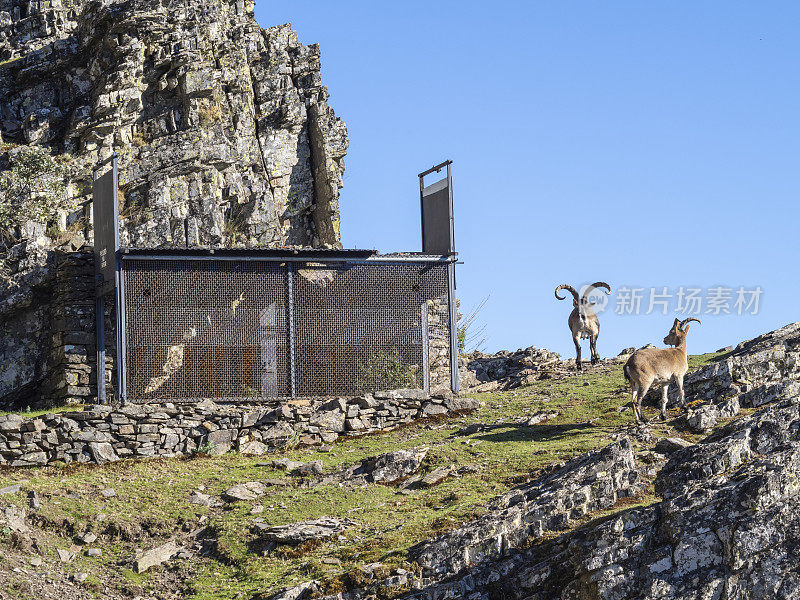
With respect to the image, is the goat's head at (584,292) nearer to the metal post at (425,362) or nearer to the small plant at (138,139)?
the metal post at (425,362)

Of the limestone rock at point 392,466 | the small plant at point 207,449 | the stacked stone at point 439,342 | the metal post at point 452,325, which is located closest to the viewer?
the limestone rock at point 392,466

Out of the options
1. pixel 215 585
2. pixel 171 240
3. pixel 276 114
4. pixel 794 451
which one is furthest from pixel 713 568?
pixel 276 114

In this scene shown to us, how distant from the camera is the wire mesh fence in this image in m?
28.6

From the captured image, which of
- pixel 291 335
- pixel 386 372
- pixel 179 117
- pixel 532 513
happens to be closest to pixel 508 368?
pixel 386 372

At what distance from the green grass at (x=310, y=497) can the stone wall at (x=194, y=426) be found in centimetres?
56

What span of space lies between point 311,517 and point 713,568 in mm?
9323

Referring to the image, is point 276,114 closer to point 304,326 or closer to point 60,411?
point 304,326

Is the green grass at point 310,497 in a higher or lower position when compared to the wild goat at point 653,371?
lower

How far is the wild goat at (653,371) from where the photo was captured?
79.4 feet

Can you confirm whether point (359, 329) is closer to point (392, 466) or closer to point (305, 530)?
point (392, 466)

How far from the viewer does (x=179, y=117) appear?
44.2 metres

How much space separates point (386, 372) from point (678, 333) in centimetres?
787

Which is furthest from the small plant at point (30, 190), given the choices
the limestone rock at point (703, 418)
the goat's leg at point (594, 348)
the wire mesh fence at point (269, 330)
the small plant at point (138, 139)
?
the limestone rock at point (703, 418)

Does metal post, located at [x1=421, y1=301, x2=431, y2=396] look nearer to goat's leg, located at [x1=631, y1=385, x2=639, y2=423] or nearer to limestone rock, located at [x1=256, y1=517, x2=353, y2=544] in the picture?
goat's leg, located at [x1=631, y1=385, x2=639, y2=423]
